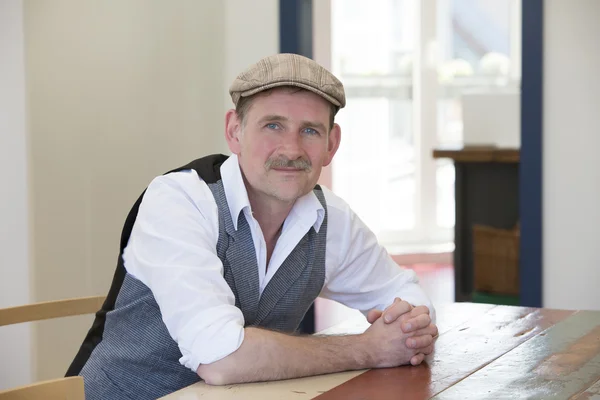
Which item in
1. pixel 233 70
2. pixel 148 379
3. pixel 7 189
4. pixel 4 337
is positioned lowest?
pixel 4 337

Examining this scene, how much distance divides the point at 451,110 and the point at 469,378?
21.8 feet

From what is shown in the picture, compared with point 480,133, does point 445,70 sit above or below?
above

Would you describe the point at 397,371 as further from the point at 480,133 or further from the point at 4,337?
the point at 480,133

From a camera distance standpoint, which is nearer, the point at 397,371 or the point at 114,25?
the point at 397,371

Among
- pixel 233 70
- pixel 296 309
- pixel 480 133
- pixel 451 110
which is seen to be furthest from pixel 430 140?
pixel 296 309

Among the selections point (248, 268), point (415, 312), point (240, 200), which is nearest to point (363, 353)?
point (415, 312)

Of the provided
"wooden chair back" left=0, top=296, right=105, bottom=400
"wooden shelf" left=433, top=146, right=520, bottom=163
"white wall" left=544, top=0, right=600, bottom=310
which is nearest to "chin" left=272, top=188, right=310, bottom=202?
"wooden chair back" left=0, top=296, right=105, bottom=400

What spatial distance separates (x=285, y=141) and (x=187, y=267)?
37 cm

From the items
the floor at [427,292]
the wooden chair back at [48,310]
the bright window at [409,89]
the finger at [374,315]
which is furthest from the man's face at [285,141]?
the bright window at [409,89]

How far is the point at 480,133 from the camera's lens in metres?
6.27

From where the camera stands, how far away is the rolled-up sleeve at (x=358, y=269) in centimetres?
219

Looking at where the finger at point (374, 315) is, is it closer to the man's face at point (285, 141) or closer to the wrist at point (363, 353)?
the wrist at point (363, 353)

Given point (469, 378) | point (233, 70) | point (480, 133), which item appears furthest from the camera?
point (480, 133)

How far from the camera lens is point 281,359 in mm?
1690
